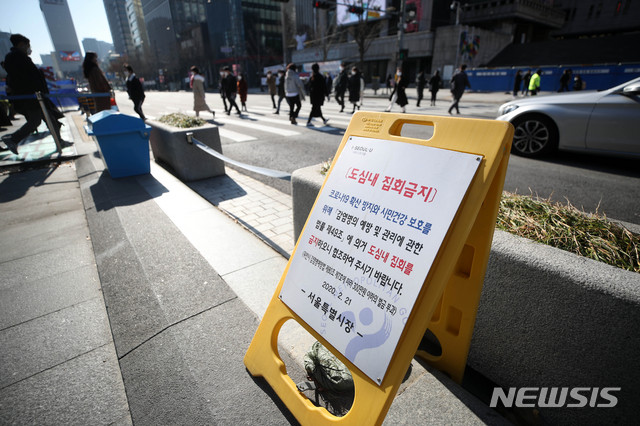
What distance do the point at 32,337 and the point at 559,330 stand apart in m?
3.18

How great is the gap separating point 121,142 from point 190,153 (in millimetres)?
1037

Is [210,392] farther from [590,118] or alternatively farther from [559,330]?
[590,118]

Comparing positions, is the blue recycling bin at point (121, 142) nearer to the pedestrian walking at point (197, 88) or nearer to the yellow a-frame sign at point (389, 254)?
the yellow a-frame sign at point (389, 254)

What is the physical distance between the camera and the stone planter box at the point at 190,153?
5.34 meters

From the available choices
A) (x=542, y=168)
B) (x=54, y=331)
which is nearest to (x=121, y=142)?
(x=54, y=331)

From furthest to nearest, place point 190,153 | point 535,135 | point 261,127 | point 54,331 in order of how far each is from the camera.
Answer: point 261,127
point 535,135
point 190,153
point 54,331

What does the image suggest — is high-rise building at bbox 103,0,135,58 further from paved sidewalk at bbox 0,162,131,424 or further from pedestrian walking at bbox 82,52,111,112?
paved sidewalk at bbox 0,162,131,424

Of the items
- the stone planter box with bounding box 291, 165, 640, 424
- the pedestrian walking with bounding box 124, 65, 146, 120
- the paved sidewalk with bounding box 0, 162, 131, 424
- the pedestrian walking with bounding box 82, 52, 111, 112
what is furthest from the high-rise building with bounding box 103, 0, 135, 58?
the stone planter box with bounding box 291, 165, 640, 424

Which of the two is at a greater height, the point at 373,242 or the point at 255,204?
the point at 373,242

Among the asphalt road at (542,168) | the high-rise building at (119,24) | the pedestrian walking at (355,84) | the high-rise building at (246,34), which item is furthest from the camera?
the high-rise building at (119,24)

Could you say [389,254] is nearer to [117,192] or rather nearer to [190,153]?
[117,192]

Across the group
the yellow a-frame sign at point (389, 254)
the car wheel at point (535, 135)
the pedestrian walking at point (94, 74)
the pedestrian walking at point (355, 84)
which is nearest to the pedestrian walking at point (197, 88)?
the pedestrian walking at point (94, 74)

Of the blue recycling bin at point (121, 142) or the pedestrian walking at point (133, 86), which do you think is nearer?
the blue recycling bin at point (121, 142)

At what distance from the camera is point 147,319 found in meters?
2.26
